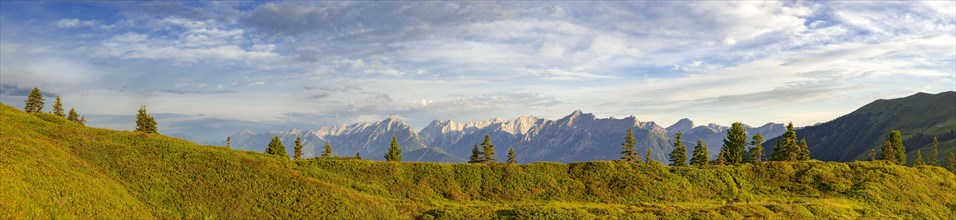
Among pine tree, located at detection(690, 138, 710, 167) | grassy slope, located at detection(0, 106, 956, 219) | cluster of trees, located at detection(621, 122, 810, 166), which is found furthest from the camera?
pine tree, located at detection(690, 138, 710, 167)

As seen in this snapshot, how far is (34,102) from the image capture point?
4473 inches

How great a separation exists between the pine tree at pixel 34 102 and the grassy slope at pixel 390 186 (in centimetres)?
6925

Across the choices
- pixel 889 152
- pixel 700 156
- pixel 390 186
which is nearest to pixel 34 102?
pixel 390 186

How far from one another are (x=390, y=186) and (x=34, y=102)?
10864 centimetres

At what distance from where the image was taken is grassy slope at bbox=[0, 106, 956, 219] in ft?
130

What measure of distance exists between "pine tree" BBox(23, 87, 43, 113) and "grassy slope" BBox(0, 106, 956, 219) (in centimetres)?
6925

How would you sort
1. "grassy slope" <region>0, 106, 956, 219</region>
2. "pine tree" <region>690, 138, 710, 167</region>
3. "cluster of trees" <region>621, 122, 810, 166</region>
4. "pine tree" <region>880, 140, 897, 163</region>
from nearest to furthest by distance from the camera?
"grassy slope" <region>0, 106, 956, 219</region> → "cluster of trees" <region>621, 122, 810, 166</region> → "pine tree" <region>690, 138, 710, 167</region> → "pine tree" <region>880, 140, 897, 163</region>

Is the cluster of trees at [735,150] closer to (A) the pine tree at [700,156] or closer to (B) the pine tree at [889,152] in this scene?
(A) the pine tree at [700,156]

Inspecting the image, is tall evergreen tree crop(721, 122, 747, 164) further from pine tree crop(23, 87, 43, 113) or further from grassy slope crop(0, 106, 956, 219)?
pine tree crop(23, 87, 43, 113)

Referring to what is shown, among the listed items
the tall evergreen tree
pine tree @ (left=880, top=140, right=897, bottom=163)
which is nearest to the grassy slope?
the tall evergreen tree

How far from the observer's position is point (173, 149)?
2090 inches

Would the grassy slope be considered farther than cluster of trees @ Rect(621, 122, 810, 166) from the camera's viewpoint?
No

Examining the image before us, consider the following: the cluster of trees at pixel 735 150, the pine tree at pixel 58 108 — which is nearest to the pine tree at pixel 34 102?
the pine tree at pixel 58 108

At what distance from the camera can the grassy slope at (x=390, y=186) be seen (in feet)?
130
